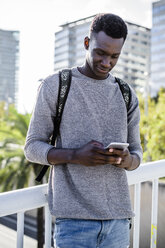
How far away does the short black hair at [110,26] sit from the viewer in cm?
148

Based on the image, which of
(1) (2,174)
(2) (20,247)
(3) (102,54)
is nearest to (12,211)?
(2) (20,247)

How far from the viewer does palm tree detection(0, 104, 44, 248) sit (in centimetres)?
1037

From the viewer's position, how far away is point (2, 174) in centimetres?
1054

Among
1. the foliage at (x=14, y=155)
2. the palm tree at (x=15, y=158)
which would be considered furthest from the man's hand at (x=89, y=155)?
the foliage at (x=14, y=155)

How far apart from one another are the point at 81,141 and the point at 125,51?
102 meters

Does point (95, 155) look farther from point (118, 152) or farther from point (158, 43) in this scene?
point (158, 43)

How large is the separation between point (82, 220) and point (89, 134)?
365mm

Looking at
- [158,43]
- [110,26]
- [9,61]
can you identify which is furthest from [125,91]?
[158,43]

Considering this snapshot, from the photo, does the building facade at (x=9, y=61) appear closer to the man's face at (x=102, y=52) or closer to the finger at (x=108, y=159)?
the man's face at (x=102, y=52)

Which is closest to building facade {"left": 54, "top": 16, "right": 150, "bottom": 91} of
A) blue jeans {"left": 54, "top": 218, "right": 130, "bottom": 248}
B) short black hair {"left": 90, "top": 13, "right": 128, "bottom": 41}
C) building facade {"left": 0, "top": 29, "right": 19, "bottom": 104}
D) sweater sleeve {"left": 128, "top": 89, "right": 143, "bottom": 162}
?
building facade {"left": 0, "top": 29, "right": 19, "bottom": 104}

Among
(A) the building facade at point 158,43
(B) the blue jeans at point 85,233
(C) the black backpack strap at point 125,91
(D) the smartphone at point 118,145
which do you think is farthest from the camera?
(A) the building facade at point 158,43

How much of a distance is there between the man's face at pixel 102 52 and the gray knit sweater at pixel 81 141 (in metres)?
0.08

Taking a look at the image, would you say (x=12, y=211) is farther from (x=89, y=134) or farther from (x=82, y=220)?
(x=89, y=134)

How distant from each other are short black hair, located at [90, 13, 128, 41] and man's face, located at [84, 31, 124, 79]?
0.02 metres
